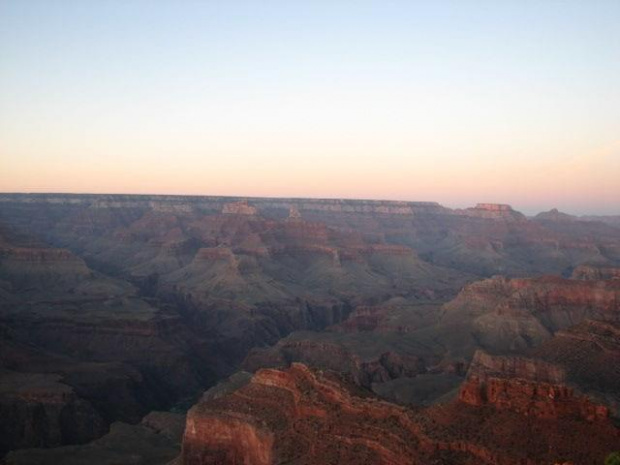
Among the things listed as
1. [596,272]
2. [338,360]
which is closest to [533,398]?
[338,360]

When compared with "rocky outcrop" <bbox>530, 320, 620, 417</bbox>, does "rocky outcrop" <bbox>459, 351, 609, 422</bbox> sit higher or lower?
higher

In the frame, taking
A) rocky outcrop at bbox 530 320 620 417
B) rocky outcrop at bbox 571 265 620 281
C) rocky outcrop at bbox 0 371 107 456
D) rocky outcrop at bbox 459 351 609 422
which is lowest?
rocky outcrop at bbox 0 371 107 456

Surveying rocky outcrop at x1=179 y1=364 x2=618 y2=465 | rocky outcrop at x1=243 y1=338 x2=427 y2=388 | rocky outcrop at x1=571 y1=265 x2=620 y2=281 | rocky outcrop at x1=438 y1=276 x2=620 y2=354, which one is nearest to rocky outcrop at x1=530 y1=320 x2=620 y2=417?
rocky outcrop at x1=438 y1=276 x2=620 y2=354

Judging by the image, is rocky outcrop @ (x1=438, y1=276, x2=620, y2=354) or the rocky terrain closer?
the rocky terrain

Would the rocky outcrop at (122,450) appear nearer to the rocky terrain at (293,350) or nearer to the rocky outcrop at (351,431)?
the rocky terrain at (293,350)

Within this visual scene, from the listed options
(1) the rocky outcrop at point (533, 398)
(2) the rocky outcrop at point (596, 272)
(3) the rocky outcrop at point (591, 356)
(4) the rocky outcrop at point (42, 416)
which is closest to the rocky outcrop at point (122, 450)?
(4) the rocky outcrop at point (42, 416)

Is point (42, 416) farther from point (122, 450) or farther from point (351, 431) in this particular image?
point (351, 431)

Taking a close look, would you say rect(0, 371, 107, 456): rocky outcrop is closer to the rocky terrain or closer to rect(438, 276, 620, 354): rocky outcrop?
the rocky terrain

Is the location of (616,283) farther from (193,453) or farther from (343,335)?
(193,453)

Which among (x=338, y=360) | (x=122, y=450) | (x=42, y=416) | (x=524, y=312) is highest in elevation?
(x=524, y=312)

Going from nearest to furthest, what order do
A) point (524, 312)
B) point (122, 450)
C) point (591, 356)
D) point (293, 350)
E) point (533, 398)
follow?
point (533, 398) < point (122, 450) < point (591, 356) < point (524, 312) < point (293, 350)

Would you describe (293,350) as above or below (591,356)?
below
